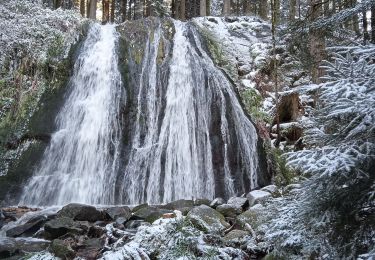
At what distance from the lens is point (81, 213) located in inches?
277

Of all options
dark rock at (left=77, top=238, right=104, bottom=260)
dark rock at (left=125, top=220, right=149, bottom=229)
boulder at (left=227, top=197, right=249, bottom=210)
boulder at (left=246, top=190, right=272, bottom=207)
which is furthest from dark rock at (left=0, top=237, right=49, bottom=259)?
boulder at (left=246, top=190, right=272, bottom=207)

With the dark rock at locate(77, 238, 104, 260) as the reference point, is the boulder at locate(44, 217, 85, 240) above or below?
above

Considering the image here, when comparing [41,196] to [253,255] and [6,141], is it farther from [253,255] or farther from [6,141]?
[253,255]

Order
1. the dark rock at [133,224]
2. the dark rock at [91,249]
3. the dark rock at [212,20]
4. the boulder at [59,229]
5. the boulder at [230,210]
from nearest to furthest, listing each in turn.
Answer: the dark rock at [91,249] → the boulder at [59,229] → the dark rock at [133,224] → the boulder at [230,210] → the dark rock at [212,20]

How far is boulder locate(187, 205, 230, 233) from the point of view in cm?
560

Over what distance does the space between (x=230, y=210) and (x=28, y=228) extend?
11.9 feet

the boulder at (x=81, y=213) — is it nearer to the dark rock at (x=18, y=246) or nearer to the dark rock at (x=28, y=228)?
the dark rock at (x=28, y=228)

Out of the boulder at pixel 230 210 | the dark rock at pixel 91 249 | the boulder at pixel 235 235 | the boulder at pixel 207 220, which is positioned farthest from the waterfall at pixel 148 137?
the boulder at pixel 235 235

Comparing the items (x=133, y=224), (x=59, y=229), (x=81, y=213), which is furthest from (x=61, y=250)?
(x=81, y=213)

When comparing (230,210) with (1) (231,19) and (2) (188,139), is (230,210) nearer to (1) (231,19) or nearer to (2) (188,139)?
(2) (188,139)

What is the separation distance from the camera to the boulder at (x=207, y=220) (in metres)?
5.60

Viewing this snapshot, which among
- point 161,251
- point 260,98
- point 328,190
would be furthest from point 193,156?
point 328,190

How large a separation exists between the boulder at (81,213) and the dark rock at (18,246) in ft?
2.61

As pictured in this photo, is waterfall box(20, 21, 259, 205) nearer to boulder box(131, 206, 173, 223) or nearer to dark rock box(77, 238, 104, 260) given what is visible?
boulder box(131, 206, 173, 223)
